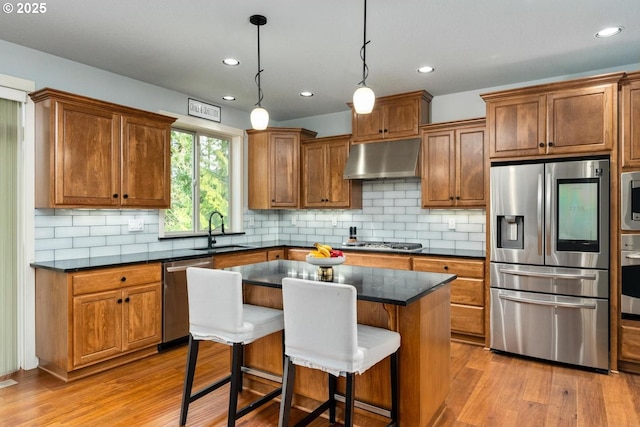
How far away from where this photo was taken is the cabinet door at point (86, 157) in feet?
10.3

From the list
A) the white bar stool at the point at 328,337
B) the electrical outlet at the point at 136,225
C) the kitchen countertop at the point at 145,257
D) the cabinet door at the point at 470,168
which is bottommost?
the white bar stool at the point at 328,337

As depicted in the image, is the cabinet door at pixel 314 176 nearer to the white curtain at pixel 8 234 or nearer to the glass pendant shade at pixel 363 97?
the glass pendant shade at pixel 363 97

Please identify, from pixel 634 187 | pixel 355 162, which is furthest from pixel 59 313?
pixel 634 187

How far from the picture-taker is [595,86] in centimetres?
324

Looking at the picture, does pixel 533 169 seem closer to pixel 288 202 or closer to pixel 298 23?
pixel 298 23

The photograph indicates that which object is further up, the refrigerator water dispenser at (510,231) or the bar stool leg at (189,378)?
the refrigerator water dispenser at (510,231)

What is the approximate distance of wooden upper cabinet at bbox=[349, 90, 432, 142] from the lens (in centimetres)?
441

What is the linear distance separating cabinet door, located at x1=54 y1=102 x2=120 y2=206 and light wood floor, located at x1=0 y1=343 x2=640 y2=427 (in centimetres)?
142

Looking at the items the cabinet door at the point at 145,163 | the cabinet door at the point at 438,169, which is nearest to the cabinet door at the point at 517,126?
the cabinet door at the point at 438,169

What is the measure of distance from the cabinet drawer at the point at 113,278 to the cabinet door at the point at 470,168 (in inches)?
121

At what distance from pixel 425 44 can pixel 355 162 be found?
70.4 inches

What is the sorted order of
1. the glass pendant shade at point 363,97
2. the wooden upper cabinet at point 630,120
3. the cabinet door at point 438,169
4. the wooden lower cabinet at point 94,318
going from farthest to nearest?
the cabinet door at point 438,169 < the wooden upper cabinet at point 630,120 < the wooden lower cabinet at point 94,318 < the glass pendant shade at point 363,97

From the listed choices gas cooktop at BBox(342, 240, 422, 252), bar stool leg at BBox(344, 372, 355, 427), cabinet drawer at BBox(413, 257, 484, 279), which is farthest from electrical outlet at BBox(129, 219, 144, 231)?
bar stool leg at BBox(344, 372, 355, 427)

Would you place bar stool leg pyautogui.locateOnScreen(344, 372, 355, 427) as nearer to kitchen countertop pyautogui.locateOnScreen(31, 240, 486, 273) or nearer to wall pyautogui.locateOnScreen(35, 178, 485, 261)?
kitchen countertop pyautogui.locateOnScreen(31, 240, 486, 273)
